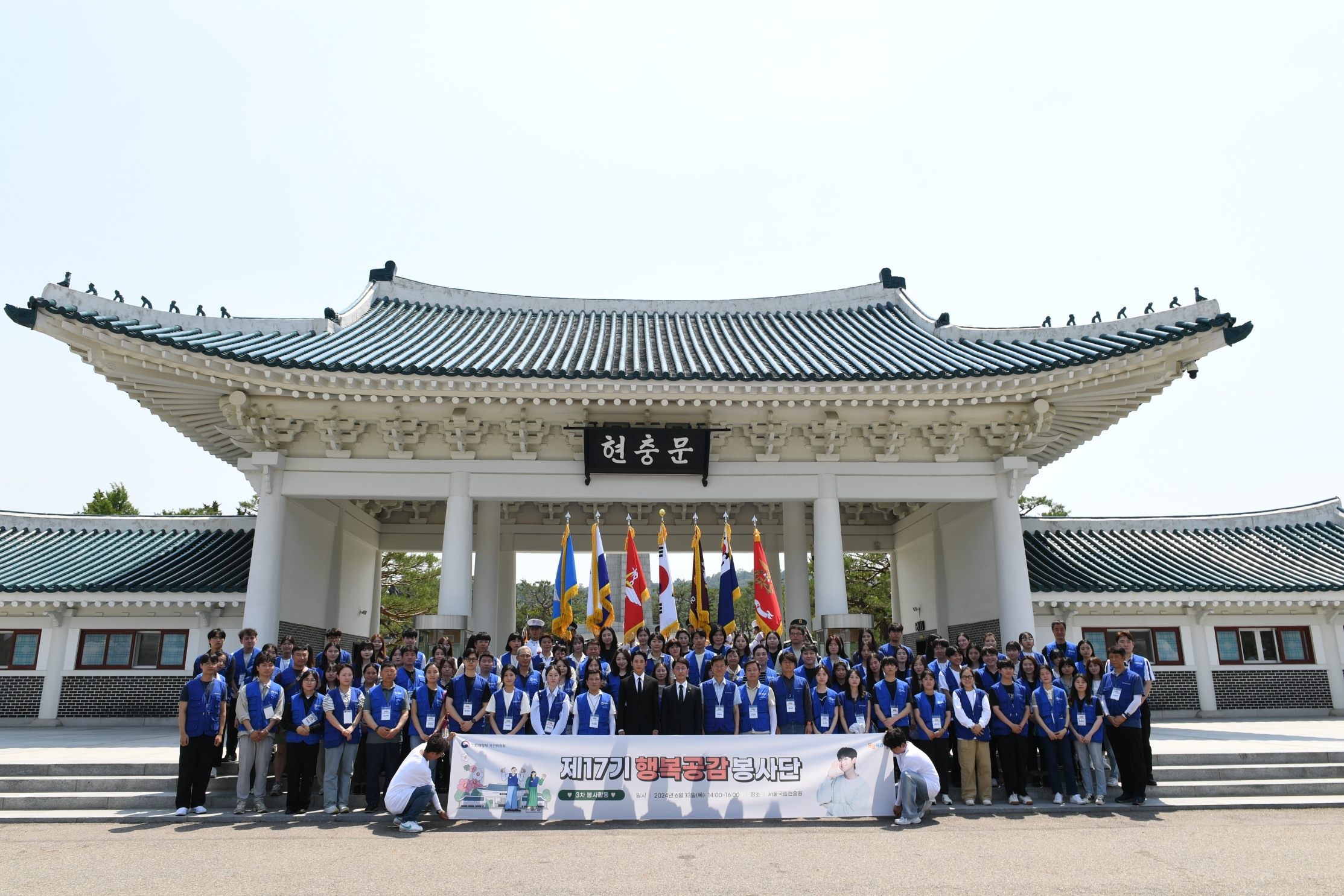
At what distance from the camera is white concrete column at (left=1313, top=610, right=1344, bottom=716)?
45.9 ft

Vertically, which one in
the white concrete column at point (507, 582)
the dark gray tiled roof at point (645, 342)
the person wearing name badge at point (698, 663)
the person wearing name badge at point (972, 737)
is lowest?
the person wearing name badge at point (972, 737)

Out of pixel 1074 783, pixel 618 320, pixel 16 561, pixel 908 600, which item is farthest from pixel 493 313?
pixel 1074 783

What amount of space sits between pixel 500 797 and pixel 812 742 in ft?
9.36

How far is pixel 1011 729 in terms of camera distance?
8164 millimetres

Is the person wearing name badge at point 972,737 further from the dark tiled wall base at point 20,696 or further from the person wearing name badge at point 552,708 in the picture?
the dark tiled wall base at point 20,696

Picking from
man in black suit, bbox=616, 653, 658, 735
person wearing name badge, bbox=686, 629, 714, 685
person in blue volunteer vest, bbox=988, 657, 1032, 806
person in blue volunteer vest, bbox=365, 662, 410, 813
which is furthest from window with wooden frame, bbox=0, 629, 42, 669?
person in blue volunteer vest, bbox=988, 657, 1032, 806

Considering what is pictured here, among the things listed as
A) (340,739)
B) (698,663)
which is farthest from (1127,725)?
(340,739)

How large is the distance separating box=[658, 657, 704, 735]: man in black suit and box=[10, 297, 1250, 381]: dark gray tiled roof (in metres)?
4.61

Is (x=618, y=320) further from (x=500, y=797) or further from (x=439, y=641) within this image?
(x=500, y=797)

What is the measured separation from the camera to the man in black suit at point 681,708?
8.15 meters

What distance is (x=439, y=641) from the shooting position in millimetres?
11523

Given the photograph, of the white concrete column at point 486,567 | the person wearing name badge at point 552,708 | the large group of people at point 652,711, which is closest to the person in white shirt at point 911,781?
the large group of people at point 652,711

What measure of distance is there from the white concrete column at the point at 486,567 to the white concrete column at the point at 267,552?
10.3ft

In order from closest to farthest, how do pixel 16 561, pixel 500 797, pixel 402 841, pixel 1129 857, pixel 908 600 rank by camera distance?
1. pixel 1129 857
2. pixel 402 841
3. pixel 500 797
4. pixel 16 561
5. pixel 908 600
